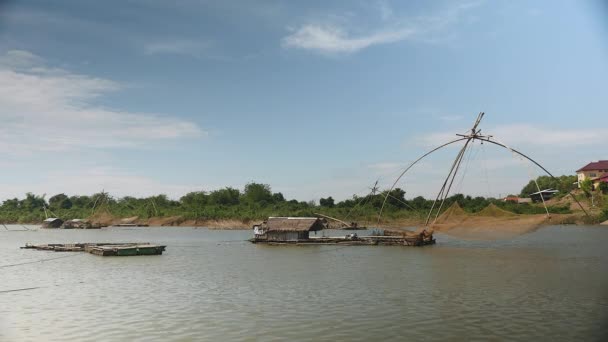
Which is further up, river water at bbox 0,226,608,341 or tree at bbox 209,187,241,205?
tree at bbox 209,187,241,205

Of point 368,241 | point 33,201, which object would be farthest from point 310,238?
point 33,201

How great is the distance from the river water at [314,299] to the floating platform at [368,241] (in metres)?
4.67

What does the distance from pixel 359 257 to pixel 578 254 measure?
402 inches

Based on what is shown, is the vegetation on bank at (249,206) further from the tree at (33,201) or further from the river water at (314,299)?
the river water at (314,299)

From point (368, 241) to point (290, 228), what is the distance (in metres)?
4.98

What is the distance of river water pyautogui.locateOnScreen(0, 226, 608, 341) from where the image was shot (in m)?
9.52

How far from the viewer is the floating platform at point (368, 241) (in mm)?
27391

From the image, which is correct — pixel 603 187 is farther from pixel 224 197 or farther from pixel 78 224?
pixel 78 224

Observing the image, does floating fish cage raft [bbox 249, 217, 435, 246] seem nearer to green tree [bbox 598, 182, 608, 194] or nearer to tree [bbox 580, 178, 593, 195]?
tree [bbox 580, 178, 593, 195]

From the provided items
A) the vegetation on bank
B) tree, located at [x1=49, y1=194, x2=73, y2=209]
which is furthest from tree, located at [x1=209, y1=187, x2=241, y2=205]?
tree, located at [x1=49, y1=194, x2=73, y2=209]

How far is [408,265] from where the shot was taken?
19.6m

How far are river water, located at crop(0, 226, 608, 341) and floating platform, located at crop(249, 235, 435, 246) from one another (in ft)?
15.3

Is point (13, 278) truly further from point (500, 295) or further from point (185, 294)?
point (500, 295)

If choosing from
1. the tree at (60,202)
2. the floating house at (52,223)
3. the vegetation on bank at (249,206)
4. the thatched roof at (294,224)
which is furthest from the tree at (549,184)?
the tree at (60,202)
